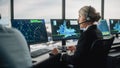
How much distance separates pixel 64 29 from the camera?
12.3ft

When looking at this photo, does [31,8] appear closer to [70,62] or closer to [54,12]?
[54,12]

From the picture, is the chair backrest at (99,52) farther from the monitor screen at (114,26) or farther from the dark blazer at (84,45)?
the monitor screen at (114,26)

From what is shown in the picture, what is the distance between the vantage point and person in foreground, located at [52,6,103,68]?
9.12 feet

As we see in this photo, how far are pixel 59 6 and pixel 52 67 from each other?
296cm

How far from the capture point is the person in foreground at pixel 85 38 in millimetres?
2781

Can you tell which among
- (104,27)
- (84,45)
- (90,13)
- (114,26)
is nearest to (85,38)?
(84,45)

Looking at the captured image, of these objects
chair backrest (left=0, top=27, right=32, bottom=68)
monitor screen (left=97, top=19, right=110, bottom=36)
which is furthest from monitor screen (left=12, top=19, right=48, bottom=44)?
chair backrest (left=0, top=27, right=32, bottom=68)

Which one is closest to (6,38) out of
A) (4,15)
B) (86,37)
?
(86,37)

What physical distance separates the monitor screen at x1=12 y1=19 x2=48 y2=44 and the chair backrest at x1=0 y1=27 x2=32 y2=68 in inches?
63.3

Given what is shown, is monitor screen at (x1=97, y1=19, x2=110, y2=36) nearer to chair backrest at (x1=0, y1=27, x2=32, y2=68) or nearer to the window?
the window

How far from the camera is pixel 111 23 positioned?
4.73m

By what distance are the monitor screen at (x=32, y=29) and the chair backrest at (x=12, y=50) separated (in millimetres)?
1608

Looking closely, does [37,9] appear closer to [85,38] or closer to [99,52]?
[85,38]

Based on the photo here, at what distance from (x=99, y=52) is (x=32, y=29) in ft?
2.96
